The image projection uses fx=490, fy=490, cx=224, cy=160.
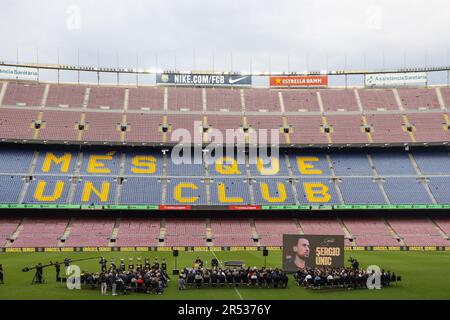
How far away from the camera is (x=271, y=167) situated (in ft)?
238

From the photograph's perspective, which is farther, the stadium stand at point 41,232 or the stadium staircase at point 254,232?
the stadium staircase at point 254,232

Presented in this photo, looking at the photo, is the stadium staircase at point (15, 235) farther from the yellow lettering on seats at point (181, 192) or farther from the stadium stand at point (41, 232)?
the yellow lettering on seats at point (181, 192)

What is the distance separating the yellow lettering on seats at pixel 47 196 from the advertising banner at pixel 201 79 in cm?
2796

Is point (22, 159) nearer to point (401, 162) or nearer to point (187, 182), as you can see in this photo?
point (187, 182)

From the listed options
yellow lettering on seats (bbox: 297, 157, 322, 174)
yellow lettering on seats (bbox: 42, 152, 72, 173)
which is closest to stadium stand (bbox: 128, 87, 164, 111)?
yellow lettering on seats (bbox: 42, 152, 72, 173)

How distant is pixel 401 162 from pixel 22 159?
55.3 meters

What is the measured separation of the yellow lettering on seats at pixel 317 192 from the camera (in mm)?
65875

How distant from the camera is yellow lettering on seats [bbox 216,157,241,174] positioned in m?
71.1

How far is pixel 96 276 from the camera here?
94.0 ft

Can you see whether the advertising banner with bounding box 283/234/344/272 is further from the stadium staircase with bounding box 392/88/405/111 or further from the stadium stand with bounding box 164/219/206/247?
the stadium staircase with bounding box 392/88/405/111

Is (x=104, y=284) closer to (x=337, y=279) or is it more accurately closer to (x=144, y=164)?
(x=337, y=279)

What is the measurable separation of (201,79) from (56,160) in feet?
94.4

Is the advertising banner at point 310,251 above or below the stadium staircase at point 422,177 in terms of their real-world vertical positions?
below

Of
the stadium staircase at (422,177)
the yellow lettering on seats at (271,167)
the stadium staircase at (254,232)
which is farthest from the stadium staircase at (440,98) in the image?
the stadium staircase at (254,232)
